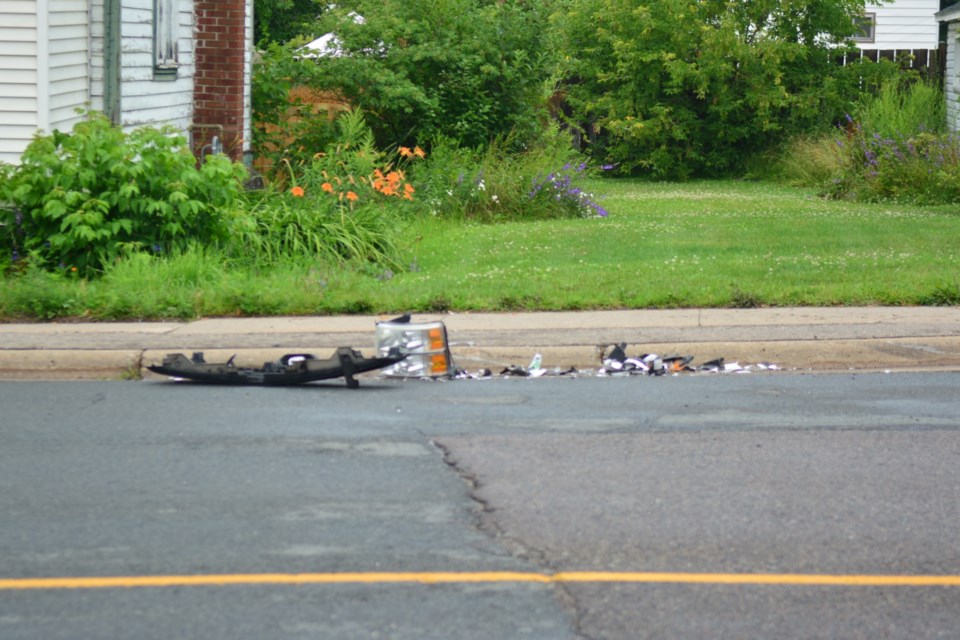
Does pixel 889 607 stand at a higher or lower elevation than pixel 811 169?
lower

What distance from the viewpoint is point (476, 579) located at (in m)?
4.75

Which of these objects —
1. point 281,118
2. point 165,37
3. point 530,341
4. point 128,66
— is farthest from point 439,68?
point 530,341

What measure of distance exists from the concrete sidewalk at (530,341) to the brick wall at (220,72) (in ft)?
28.0

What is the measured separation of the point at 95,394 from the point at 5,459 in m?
1.71

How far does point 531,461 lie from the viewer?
6402 millimetres

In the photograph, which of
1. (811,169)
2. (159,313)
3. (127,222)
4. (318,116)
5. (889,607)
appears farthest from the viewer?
(811,169)

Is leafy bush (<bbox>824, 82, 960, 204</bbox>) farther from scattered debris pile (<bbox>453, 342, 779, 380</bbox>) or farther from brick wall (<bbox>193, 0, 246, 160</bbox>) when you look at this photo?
scattered debris pile (<bbox>453, 342, 779, 380</bbox>)

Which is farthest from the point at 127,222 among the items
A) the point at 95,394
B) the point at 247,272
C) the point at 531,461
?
the point at 531,461

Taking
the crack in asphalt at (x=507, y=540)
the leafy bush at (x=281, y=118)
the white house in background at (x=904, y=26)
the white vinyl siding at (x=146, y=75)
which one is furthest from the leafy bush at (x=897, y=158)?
the white house in background at (x=904, y=26)

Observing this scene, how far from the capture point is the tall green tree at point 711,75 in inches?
1114

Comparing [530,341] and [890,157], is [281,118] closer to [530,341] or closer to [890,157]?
[890,157]

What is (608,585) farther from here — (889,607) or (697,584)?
(889,607)

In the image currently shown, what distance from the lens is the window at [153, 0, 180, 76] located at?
15742mm

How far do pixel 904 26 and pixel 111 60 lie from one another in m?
33.4
